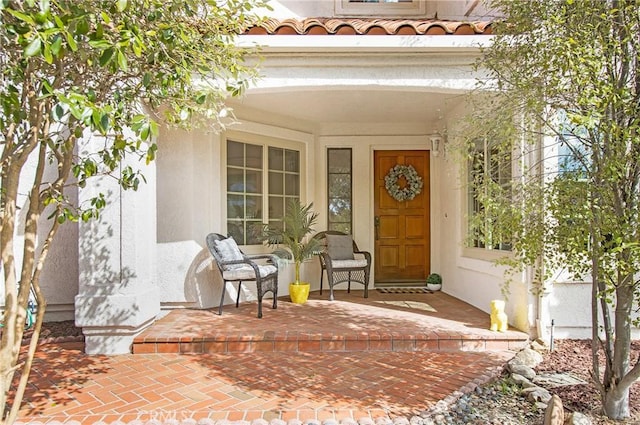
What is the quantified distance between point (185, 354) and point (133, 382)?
62 centimetres

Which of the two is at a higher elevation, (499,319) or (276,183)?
(276,183)

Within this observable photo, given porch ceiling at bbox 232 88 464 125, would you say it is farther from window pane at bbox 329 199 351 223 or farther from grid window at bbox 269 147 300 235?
window pane at bbox 329 199 351 223

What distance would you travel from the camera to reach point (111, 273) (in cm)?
352

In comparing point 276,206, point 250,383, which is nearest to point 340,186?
point 276,206

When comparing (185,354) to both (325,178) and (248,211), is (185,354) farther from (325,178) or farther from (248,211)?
(325,178)

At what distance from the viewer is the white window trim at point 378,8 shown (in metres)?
5.88

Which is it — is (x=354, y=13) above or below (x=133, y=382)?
above

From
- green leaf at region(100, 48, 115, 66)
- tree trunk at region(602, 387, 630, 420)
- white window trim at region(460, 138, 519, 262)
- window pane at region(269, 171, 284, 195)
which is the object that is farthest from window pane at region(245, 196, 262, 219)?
tree trunk at region(602, 387, 630, 420)

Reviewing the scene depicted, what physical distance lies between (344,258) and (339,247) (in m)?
0.18

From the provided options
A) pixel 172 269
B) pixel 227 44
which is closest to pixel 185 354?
pixel 172 269

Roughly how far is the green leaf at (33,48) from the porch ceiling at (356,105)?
3.27 meters

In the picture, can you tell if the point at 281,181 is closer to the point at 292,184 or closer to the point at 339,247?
the point at 292,184

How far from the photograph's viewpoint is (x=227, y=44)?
257 centimetres

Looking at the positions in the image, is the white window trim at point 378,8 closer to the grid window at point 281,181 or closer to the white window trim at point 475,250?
the grid window at point 281,181
